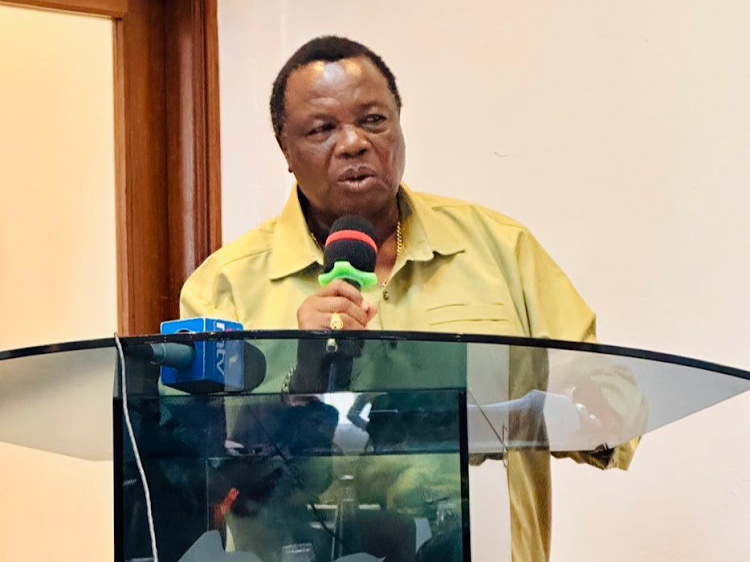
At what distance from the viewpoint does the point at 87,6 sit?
234cm

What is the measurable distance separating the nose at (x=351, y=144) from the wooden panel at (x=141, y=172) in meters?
0.99

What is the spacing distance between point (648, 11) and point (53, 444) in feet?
4.50

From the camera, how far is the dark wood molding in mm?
2346

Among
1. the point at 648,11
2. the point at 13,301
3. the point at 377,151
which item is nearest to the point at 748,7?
the point at 648,11

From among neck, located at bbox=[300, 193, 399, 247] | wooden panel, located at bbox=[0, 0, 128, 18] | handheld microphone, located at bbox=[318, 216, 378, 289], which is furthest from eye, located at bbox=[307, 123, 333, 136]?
wooden panel, located at bbox=[0, 0, 128, 18]

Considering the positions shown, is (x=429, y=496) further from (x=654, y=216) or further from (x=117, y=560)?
(x=654, y=216)

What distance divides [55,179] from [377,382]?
1.80m

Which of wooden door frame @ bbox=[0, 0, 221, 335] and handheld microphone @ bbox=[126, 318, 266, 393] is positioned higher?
wooden door frame @ bbox=[0, 0, 221, 335]

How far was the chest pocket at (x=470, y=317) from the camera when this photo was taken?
4.41 ft

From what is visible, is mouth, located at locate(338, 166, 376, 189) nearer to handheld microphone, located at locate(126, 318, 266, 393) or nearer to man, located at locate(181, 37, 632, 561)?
man, located at locate(181, 37, 632, 561)

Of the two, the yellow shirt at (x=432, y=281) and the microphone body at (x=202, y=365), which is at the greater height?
the yellow shirt at (x=432, y=281)

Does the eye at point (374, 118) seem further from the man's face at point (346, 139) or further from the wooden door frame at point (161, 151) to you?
the wooden door frame at point (161, 151)

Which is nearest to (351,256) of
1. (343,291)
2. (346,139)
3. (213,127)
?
(343,291)

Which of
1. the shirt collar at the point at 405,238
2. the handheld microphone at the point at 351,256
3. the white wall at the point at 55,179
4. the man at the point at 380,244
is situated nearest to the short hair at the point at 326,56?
the man at the point at 380,244
